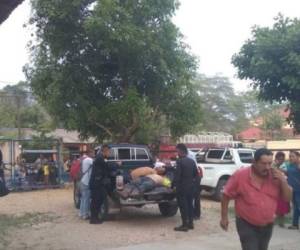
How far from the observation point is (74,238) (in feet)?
33.6

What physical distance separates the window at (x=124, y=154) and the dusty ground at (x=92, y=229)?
4.95 feet

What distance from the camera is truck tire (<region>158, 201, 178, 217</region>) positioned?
1300 cm

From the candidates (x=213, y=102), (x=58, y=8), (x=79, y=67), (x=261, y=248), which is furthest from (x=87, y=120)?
(x=213, y=102)

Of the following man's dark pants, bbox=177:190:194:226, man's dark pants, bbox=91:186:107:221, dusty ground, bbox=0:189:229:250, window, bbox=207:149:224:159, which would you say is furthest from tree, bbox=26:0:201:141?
man's dark pants, bbox=177:190:194:226

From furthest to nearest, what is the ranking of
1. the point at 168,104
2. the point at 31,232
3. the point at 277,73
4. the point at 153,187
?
1. the point at 168,104
2. the point at 277,73
3. the point at 153,187
4. the point at 31,232

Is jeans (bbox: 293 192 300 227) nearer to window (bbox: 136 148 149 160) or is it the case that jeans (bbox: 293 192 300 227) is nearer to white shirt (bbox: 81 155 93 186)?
white shirt (bbox: 81 155 93 186)

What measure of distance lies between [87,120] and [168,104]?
137 inches

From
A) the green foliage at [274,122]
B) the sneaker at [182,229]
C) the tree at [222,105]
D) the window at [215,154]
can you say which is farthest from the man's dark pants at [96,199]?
the tree at [222,105]

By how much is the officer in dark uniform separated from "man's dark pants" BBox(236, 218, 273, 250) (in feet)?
21.1

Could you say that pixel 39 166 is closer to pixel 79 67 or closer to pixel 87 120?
pixel 87 120

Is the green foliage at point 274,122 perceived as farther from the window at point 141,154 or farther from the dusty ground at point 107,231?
the window at point 141,154

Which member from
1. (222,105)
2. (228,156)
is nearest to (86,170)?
(228,156)

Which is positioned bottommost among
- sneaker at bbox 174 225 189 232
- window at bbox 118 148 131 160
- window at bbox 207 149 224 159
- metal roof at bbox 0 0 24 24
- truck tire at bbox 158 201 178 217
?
sneaker at bbox 174 225 189 232

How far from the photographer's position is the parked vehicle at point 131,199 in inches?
467
